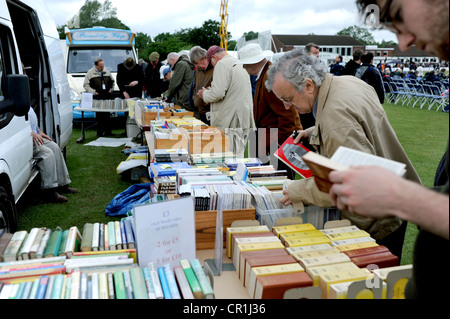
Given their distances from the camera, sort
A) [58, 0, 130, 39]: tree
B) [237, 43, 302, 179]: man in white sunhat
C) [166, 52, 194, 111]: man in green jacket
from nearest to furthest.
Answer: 1. [237, 43, 302, 179]: man in white sunhat
2. [166, 52, 194, 111]: man in green jacket
3. [58, 0, 130, 39]: tree

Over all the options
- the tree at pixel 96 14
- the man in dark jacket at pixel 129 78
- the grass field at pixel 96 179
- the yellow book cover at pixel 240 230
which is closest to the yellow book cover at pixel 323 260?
the yellow book cover at pixel 240 230

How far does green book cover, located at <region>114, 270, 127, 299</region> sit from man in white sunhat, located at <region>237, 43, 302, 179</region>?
2979 millimetres

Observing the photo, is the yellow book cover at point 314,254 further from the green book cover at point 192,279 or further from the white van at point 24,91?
the white van at point 24,91

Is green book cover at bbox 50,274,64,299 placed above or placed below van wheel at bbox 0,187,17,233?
above

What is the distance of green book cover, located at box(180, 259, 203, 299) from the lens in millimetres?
1560

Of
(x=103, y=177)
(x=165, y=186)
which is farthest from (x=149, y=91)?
(x=165, y=186)

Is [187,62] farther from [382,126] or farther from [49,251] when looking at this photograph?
[49,251]

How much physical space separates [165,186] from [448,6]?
87.8 inches

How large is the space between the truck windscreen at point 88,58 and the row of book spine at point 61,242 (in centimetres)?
969

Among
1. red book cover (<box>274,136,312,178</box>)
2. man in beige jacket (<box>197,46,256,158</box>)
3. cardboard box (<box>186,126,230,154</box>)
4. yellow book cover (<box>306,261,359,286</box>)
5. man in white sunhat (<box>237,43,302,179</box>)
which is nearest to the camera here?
yellow book cover (<box>306,261,359,286</box>)

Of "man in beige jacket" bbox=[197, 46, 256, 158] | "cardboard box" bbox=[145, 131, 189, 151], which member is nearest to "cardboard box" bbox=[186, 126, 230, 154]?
"cardboard box" bbox=[145, 131, 189, 151]

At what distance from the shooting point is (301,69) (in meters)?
2.48

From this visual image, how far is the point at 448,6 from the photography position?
946mm

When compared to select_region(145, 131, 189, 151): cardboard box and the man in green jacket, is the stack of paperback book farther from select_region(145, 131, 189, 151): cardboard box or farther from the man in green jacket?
the man in green jacket
